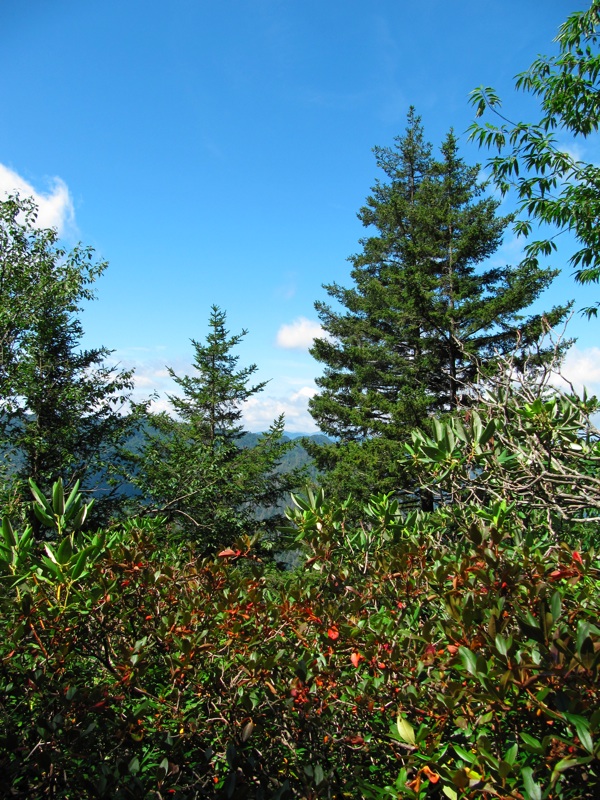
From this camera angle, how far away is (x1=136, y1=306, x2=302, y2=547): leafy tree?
11.1 metres

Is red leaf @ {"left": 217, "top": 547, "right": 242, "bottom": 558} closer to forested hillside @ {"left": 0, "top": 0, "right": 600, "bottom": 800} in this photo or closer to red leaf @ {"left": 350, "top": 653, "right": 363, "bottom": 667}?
forested hillside @ {"left": 0, "top": 0, "right": 600, "bottom": 800}

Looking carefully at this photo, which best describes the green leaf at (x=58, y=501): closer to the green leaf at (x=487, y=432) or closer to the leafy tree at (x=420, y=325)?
the green leaf at (x=487, y=432)

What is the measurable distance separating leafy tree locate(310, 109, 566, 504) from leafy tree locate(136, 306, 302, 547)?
2.64 metres

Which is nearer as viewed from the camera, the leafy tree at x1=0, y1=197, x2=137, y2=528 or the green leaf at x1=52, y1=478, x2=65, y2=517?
the green leaf at x1=52, y1=478, x2=65, y2=517

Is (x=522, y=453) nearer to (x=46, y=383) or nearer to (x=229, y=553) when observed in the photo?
(x=229, y=553)

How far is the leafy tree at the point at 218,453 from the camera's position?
36.5 ft

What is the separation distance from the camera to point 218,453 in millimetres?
12078

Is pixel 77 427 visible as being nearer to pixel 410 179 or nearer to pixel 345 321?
pixel 345 321

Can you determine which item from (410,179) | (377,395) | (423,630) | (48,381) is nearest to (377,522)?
(423,630)

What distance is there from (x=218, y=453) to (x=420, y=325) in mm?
7657

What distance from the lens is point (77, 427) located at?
1029 cm

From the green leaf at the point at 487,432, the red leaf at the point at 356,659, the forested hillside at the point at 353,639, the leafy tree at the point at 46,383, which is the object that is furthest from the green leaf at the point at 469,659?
the leafy tree at the point at 46,383

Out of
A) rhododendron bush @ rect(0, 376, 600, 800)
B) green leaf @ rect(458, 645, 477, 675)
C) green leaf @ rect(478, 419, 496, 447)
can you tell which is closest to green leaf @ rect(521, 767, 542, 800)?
rhododendron bush @ rect(0, 376, 600, 800)

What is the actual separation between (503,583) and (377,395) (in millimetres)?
14551
